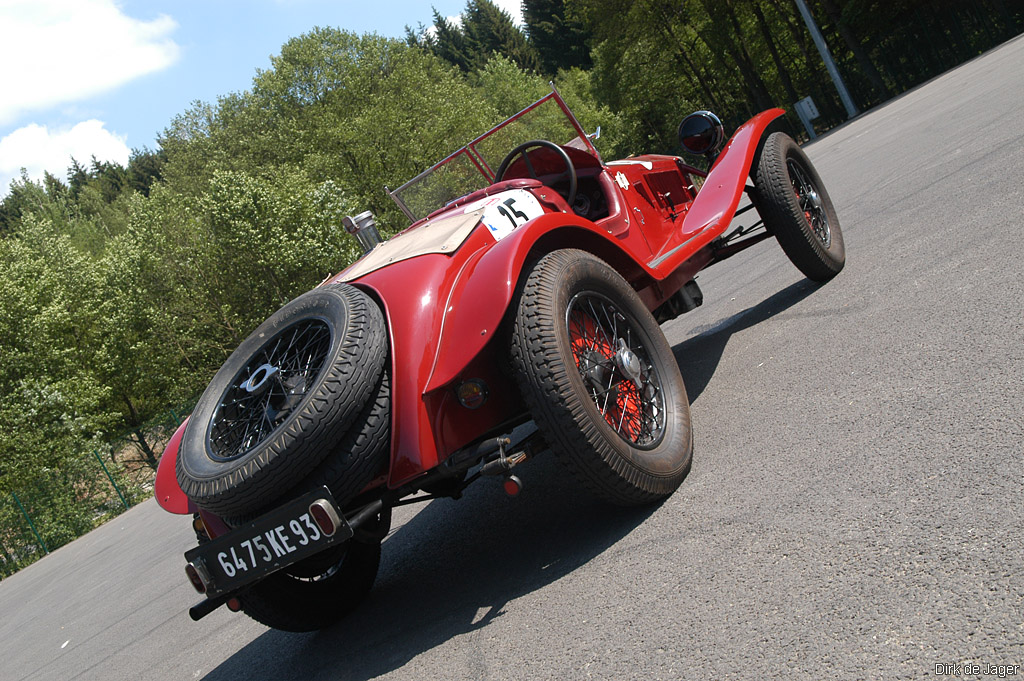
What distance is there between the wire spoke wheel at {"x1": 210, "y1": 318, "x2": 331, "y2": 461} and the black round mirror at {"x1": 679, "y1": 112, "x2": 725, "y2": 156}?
4095mm

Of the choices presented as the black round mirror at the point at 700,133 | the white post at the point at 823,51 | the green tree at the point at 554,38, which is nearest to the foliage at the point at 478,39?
the green tree at the point at 554,38

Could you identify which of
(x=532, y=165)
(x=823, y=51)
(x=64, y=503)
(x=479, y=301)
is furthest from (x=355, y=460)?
(x=823, y=51)

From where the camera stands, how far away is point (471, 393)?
10.7 ft

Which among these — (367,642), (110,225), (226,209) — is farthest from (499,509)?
(110,225)

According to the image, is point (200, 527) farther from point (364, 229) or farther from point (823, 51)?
point (823, 51)

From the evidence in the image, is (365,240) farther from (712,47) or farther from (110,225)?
(110,225)

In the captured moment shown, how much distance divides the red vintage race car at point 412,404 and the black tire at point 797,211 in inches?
55.6

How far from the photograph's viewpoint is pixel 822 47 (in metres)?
27.4

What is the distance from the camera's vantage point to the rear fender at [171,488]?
12.0 ft

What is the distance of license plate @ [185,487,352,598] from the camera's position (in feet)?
9.71

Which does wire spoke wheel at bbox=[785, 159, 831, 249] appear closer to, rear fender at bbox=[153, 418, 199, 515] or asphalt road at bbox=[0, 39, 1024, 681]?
asphalt road at bbox=[0, 39, 1024, 681]

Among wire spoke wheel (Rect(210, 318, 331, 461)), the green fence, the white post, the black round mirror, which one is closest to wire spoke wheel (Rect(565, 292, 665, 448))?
wire spoke wheel (Rect(210, 318, 331, 461))

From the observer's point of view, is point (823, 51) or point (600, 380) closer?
point (600, 380)

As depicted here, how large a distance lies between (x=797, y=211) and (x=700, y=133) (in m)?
1.43
